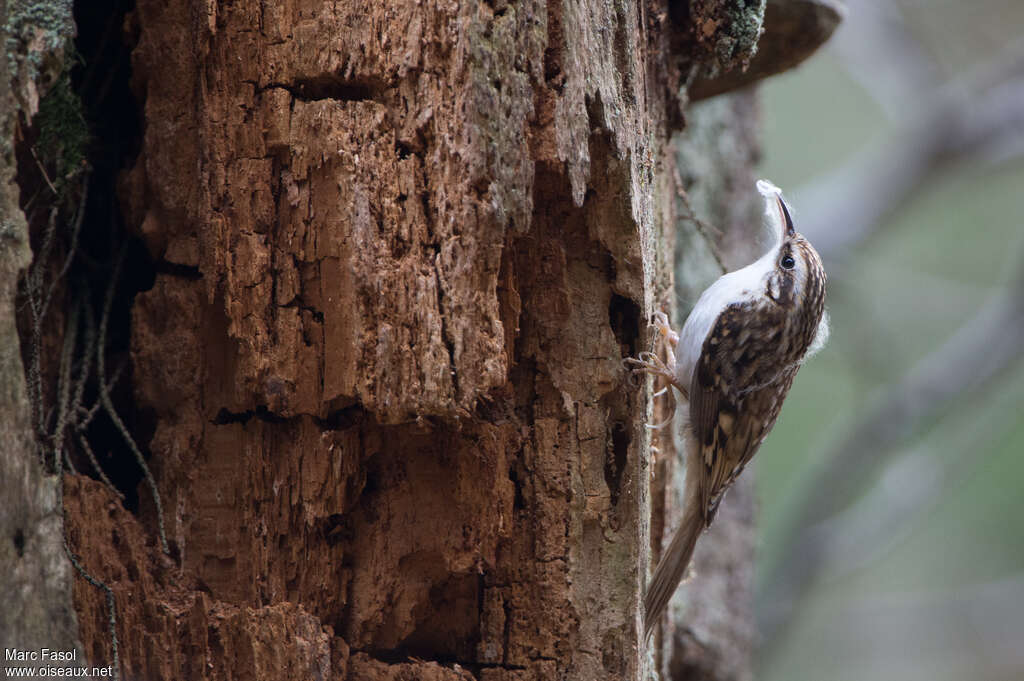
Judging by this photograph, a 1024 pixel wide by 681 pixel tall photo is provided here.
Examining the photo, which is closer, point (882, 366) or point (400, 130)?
point (400, 130)

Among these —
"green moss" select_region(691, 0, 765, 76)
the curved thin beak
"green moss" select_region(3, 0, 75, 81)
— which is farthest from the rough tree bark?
the curved thin beak

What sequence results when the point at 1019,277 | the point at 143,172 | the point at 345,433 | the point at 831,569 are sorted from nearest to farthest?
the point at 345,433
the point at 143,172
the point at 1019,277
the point at 831,569

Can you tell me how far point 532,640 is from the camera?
73.0 inches

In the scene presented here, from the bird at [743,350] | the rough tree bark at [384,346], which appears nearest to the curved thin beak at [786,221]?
the bird at [743,350]

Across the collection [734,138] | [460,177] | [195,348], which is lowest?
[195,348]

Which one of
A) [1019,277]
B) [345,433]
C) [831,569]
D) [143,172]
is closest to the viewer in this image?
[345,433]

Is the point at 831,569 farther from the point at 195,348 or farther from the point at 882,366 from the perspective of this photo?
the point at 195,348

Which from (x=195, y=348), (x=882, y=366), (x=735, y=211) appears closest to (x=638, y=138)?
(x=195, y=348)

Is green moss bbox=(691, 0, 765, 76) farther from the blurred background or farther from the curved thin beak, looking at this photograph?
the blurred background

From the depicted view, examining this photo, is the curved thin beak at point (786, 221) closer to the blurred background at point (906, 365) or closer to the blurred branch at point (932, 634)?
the blurred background at point (906, 365)

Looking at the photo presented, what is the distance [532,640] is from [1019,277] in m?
5.20

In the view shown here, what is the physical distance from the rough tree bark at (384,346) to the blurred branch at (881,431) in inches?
184

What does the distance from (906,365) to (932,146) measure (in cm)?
174

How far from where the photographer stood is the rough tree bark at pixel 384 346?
1696mm
